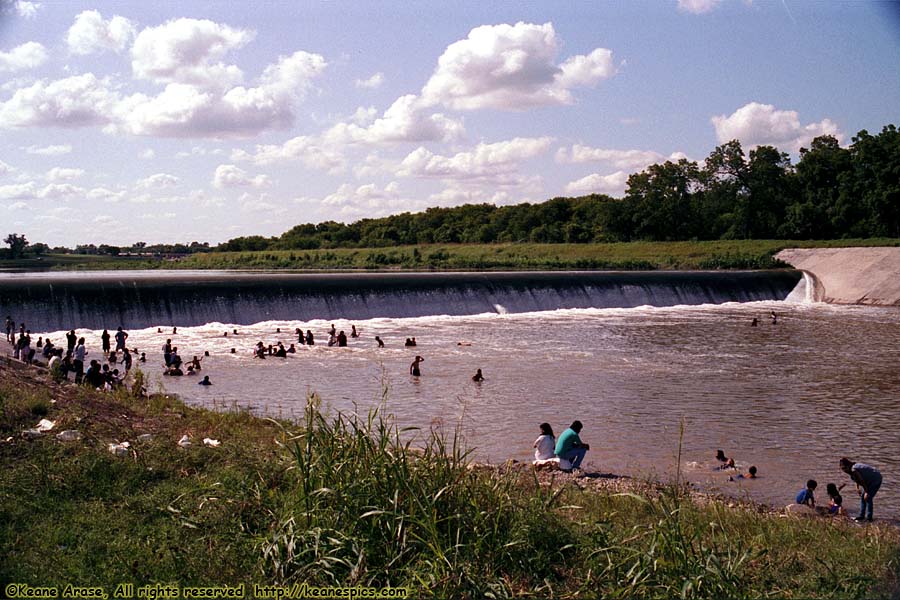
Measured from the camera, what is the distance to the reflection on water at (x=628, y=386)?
13242 millimetres

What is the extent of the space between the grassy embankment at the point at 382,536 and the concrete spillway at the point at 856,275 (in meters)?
41.4

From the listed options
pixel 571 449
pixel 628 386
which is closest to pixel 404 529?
pixel 571 449

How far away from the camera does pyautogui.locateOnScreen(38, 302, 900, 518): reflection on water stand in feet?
43.4

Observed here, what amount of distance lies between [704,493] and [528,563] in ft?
18.1

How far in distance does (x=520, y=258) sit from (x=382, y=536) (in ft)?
209

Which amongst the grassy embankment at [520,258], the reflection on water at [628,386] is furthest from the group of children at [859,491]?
the grassy embankment at [520,258]

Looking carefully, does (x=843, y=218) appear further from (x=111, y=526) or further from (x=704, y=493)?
(x=111, y=526)

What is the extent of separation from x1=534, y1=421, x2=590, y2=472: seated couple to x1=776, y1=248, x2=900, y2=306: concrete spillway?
124 ft

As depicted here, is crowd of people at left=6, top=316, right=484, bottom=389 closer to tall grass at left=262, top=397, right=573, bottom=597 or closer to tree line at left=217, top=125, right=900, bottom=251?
tall grass at left=262, top=397, right=573, bottom=597

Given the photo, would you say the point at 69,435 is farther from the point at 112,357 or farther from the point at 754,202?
the point at 754,202

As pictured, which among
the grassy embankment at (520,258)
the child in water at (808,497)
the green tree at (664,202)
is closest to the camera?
the child in water at (808,497)

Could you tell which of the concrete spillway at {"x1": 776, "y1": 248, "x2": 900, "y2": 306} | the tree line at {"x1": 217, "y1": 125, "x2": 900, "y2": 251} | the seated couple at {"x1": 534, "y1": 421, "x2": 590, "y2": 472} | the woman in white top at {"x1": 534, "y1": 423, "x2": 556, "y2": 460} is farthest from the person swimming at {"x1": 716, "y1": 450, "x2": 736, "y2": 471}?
the tree line at {"x1": 217, "y1": 125, "x2": 900, "y2": 251}

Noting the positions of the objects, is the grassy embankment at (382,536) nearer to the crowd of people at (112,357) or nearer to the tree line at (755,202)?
the crowd of people at (112,357)

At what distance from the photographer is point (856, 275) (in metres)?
48.0
